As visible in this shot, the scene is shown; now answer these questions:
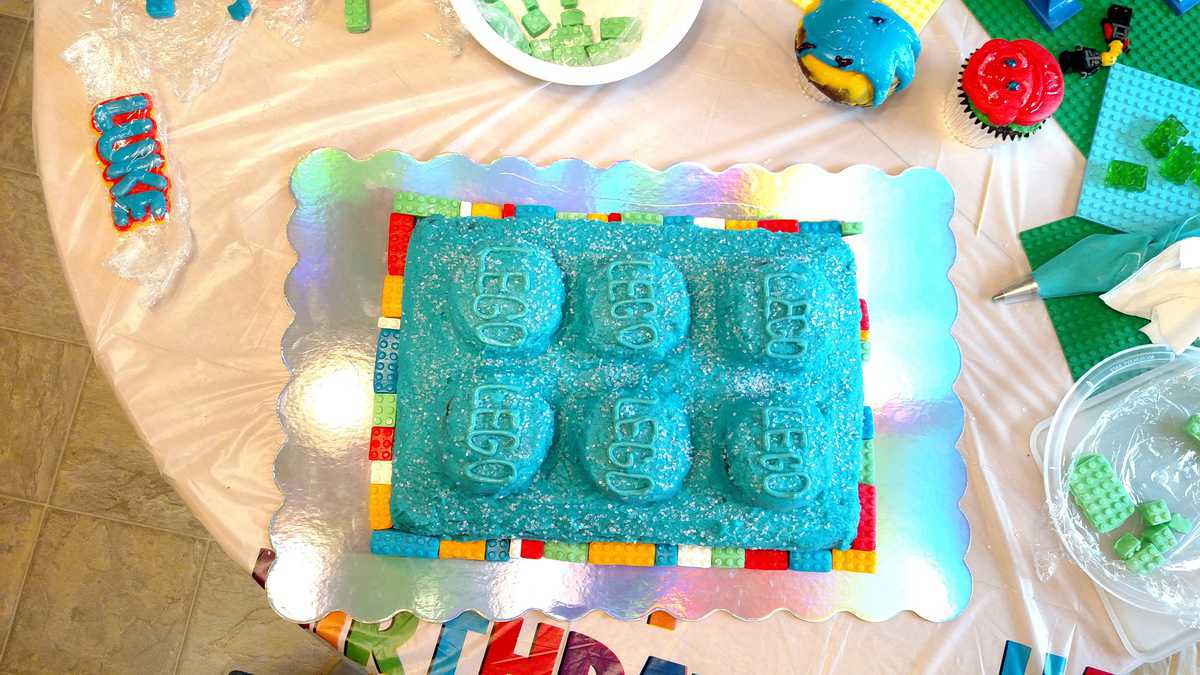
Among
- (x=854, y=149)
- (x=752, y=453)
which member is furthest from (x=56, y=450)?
(x=854, y=149)

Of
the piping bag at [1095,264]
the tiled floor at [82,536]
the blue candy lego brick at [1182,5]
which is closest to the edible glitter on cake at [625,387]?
the piping bag at [1095,264]

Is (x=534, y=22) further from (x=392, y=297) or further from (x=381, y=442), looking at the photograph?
(x=381, y=442)

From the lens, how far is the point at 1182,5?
4.17 feet

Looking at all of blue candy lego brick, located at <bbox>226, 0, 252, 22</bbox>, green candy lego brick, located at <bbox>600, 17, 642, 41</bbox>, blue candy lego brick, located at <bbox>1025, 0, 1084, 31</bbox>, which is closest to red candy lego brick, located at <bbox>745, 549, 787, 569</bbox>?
green candy lego brick, located at <bbox>600, 17, 642, 41</bbox>

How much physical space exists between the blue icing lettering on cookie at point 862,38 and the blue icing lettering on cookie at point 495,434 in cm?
61

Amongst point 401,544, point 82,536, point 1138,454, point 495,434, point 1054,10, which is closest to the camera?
point 495,434

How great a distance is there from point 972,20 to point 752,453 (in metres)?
0.80

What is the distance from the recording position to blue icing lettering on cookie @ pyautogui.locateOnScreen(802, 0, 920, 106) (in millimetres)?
1111

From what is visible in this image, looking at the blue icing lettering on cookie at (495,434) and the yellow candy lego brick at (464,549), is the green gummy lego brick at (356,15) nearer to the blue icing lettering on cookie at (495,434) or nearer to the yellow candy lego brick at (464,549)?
the blue icing lettering on cookie at (495,434)

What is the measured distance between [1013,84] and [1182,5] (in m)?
0.41

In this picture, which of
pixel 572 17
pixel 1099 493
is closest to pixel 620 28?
pixel 572 17

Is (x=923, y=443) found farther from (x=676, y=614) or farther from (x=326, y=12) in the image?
(x=326, y=12)

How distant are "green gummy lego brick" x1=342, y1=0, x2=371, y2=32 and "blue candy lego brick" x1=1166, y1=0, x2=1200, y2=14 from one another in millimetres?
1210

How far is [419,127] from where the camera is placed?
1198 millimetres
